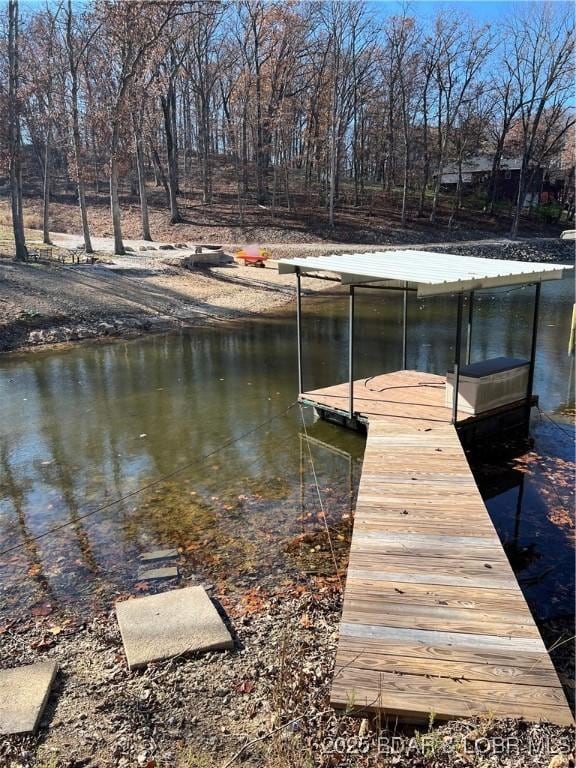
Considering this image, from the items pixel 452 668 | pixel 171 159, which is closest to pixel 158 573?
pixel 452 668

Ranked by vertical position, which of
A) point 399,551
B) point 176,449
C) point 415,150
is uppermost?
point 415,150

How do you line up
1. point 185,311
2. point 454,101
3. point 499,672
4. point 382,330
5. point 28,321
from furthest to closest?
point 454,101
point 185,311
point 382,330
point 28,321
point 499,672

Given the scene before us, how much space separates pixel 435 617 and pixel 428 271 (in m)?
5.59

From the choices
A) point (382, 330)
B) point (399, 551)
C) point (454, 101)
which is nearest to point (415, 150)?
point (454, 101)

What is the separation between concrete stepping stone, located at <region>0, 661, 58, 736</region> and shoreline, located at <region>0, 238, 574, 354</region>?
42.1 feet

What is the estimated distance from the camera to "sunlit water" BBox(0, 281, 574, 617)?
615 cm

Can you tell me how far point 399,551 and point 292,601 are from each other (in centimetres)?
106

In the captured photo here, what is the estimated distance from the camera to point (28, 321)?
17.1m

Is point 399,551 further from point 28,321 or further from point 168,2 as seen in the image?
point 168,2

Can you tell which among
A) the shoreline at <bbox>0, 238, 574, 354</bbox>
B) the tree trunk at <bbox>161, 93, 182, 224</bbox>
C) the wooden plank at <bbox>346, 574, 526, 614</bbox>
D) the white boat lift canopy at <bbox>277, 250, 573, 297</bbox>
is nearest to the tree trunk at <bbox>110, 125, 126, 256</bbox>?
the shoreline at <bbox>0, 238, 574, 354</bbox>

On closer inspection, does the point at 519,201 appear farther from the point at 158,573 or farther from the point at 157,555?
the point at 158,573

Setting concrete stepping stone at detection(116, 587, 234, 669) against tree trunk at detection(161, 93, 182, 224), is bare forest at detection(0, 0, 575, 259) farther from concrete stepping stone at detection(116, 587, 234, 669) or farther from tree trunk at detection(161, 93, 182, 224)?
concrete stepping stone at detection(116, 587, 234, 669)

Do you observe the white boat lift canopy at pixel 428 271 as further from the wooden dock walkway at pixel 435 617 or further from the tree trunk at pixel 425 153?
the tree trunk at pixel 425 153

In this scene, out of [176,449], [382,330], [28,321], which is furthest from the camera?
[382,330]
